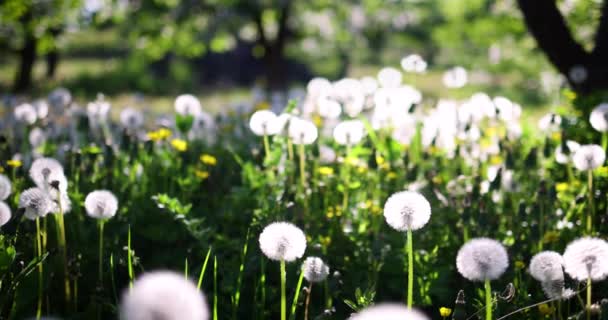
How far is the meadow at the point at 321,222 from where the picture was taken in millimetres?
2023

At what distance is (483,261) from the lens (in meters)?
1.69

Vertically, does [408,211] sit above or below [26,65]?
below

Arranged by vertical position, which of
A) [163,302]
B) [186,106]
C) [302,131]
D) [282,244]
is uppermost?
[186,106]

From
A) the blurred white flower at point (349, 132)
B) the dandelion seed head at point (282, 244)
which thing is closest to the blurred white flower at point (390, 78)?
the blurred white flower at point (349, 132)

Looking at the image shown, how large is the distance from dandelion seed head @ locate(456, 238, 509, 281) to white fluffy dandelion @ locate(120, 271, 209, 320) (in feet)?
3.00

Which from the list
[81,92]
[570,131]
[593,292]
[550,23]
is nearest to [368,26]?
[81,92]

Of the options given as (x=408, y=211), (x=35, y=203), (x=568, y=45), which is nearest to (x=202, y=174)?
(x=35, y=203)

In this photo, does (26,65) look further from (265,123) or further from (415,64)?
(265,123)

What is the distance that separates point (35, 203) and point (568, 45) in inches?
139

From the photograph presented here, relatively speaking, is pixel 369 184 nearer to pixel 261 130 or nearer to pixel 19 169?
pixel 261 130

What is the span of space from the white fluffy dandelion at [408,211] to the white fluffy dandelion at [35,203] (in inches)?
46.3

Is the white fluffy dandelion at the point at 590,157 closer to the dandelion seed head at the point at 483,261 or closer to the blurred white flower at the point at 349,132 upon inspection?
the dandelion seed head at the point at 483,261

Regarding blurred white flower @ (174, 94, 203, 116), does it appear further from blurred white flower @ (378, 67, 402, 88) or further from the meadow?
blurred white flower @ (378, 67, 402, 88)

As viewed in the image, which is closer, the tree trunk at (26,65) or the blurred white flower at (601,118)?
the blurred white flower at (601,118)
